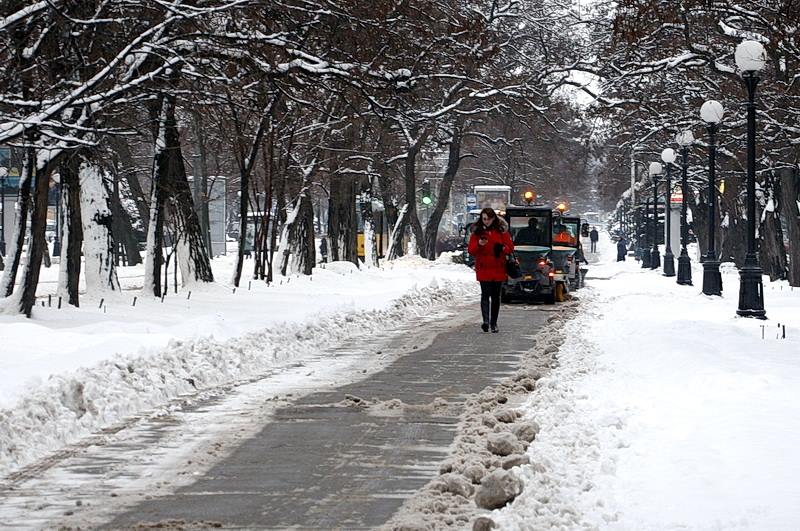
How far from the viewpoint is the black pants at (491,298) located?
2214cm

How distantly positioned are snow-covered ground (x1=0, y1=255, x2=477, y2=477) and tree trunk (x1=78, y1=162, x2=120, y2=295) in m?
0.46

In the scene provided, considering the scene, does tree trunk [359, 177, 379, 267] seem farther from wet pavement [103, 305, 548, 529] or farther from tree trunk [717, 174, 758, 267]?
wet pavement [103, 305, 548, 529]

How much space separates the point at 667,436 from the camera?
993cm

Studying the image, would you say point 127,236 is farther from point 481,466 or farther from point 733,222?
point 481,466

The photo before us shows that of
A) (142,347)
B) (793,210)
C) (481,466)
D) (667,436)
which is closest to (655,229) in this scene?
(793,210)

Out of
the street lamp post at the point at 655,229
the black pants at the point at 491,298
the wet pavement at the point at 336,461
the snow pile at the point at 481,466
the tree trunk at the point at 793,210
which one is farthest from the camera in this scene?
the street lamp post at the point at 655,229

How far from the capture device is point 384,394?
1372cm

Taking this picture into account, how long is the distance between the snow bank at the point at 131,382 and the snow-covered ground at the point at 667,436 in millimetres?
3594

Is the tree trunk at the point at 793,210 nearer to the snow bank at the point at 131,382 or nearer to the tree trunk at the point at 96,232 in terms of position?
the tree trunk at the point at 96,232

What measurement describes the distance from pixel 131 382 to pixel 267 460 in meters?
3.63

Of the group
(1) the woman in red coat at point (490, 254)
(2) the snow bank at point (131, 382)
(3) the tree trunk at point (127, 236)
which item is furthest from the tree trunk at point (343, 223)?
(2) the snow bank at point (131, 382)

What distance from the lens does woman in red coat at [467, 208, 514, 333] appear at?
72.2ft

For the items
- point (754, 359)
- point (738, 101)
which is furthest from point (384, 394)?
point (738, 101)

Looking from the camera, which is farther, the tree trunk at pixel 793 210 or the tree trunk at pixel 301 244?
the tree trunk at pixel 793 210
